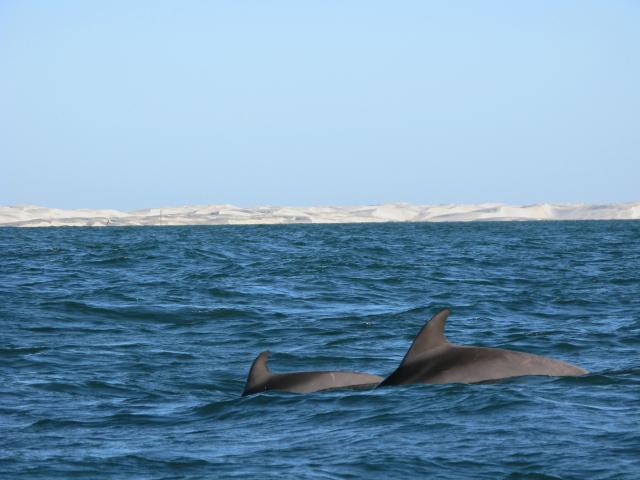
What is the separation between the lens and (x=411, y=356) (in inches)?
436

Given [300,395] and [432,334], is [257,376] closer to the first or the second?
[300,395]

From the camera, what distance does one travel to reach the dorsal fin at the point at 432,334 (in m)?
10.7

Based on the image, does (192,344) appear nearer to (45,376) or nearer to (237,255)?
(45,376)

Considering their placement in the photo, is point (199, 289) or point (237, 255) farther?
point (237, 255)

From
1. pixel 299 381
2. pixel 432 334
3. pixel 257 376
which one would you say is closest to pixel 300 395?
pixel 299 381

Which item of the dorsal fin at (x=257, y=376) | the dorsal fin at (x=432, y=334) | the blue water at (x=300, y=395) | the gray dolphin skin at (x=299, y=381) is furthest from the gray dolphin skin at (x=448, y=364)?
the dorsal fin at (x=257, y=376)

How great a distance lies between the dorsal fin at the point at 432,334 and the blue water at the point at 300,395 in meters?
0.39

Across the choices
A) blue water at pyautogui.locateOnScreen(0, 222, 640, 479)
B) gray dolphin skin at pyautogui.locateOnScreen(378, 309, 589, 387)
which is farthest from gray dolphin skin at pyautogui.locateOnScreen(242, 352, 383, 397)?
gray dolphin skin at pyautogui.locateOnScreen(378, 309, 589, 387)

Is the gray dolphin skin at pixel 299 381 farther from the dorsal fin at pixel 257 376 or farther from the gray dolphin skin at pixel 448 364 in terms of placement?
the gray dolphin skin at pixel 448 364

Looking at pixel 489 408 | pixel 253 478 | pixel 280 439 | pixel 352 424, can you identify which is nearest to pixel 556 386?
pixel 489 408

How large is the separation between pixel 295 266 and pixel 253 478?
28.8 metres

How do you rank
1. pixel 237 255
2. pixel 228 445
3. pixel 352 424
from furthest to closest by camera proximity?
pixel 237 255
pixel 352 424
pixel 228 445

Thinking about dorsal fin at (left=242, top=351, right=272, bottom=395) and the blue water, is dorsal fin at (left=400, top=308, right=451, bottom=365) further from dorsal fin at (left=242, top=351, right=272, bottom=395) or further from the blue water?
dorsal fin at (left=242, top=351, right=272, bottom=395)

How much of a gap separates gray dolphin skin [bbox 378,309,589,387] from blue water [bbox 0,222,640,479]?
176 mm
